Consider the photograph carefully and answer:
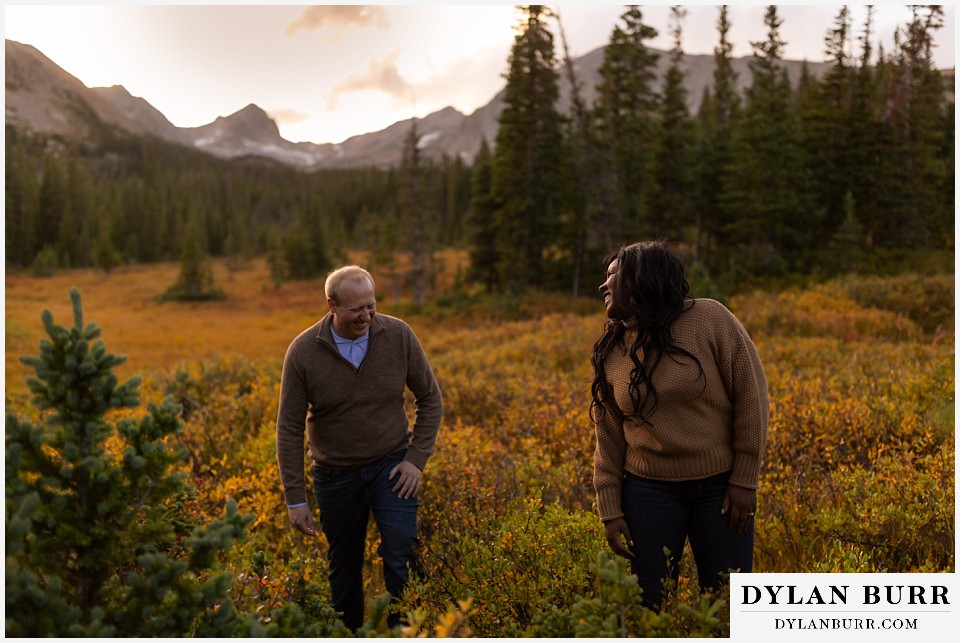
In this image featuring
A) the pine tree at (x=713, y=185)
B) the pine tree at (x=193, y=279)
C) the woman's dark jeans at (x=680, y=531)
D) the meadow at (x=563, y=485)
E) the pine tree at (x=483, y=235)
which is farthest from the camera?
the pine tree at (x=193, y=279)

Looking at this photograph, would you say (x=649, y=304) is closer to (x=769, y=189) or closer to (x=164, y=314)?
(x=769, y=189)

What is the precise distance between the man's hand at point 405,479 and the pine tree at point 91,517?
4.63ft

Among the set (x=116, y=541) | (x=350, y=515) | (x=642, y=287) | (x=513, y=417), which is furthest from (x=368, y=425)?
(x=513, y=417)

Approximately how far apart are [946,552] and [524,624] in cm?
281

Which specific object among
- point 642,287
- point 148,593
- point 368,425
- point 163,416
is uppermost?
point 642,287

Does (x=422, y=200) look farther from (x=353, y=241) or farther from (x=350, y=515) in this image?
(x=353, y=241)

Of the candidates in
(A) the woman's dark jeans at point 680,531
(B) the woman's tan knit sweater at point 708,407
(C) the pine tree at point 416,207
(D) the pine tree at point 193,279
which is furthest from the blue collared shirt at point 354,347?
(D) the pine tree at point 193,279

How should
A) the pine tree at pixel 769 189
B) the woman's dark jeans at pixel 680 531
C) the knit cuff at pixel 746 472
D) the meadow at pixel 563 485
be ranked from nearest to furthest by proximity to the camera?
the knit cuff at pixel 746 472 < the woman's dark jeans at pixel 680 531 < the meadow at pixel 563 485 < the pine tree at pixel 769 189

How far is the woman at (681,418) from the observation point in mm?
2885

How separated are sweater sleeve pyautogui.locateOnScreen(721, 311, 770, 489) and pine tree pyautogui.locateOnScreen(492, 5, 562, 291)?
100 ft

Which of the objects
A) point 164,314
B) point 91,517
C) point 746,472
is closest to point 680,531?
point 746,472

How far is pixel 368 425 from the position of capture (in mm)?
3768

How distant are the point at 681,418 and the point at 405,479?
165 cm

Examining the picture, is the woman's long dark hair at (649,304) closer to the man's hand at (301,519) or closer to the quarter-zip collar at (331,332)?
the quarter-zip collar at (331,332)
